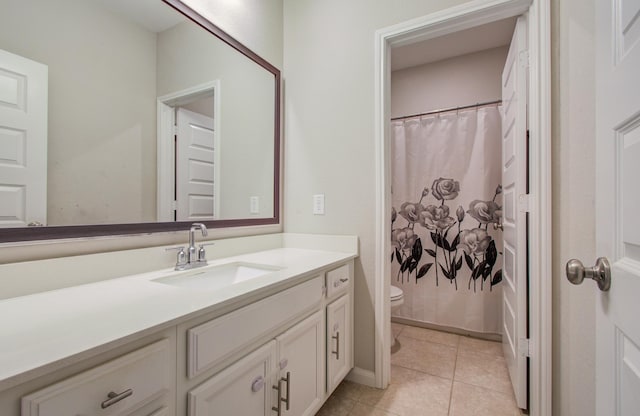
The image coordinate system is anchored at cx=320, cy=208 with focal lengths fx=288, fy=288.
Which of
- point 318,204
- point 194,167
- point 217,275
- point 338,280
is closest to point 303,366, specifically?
point 338,280

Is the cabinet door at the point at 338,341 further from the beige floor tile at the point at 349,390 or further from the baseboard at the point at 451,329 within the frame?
the baseboard at the point at 451,329

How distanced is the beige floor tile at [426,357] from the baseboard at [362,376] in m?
0.33

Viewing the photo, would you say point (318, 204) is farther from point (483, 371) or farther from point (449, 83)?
point (449, 83)

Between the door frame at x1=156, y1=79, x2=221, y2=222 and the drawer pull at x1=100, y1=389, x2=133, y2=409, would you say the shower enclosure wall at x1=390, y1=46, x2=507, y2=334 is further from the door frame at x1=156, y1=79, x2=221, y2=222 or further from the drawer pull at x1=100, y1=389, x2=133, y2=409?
the drawer pull at x1=100, y1=389, x2=133, y2=409

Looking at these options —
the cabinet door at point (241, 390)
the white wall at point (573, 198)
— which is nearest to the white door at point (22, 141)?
the cabinet door at point (241, 390)

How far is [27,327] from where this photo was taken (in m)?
0.62

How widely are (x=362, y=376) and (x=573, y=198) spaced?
137cm

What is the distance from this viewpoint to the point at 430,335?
7.78 feet

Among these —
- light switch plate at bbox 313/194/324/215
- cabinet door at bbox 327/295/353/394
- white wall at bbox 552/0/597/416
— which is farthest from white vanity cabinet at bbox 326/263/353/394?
white wall at bbox 552/0/597/416

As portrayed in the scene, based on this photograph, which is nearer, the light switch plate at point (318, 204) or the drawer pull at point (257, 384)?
the drawer pull at point (257, 384)

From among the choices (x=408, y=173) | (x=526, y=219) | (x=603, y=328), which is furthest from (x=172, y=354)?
(x=408, y=173)

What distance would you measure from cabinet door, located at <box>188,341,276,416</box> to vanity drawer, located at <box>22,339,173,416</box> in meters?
0.11

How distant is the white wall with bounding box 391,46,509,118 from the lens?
95.3 inches

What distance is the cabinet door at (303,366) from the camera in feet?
3.48
